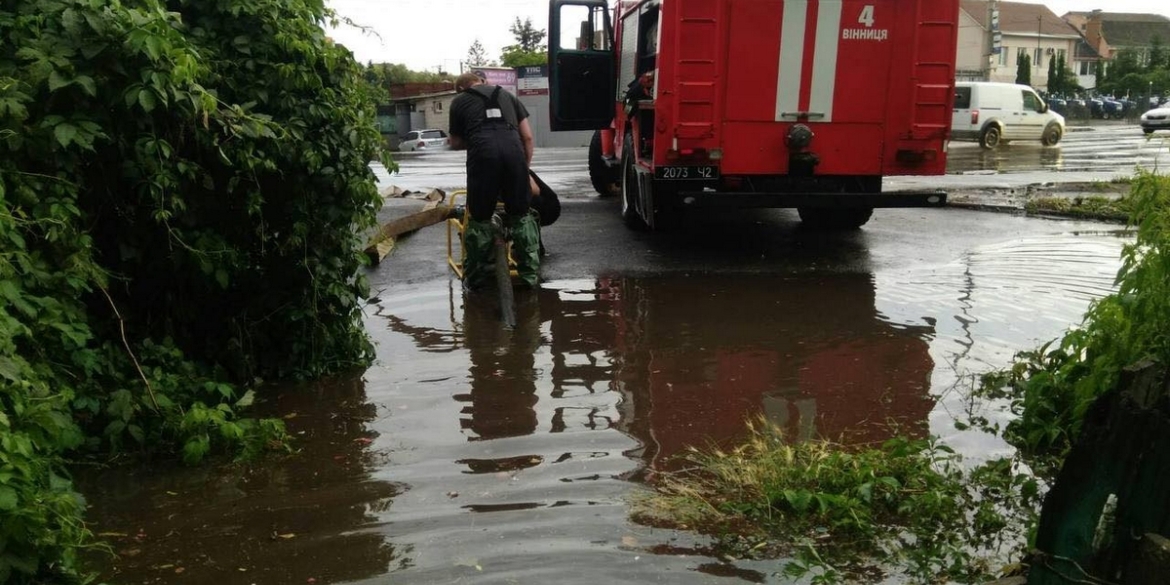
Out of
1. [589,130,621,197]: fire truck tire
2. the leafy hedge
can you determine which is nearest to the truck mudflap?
the leafy hedge

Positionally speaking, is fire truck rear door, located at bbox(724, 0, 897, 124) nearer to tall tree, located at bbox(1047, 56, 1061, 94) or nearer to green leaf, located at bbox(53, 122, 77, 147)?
green leaf, located at bbox(53, 122, 77, 147)

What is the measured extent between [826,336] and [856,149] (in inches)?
129

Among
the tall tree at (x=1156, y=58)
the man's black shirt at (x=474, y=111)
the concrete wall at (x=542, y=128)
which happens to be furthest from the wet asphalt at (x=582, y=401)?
the tall tree at (x=1156, y=58)

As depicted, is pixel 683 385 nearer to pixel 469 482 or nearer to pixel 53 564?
pixel 469 482

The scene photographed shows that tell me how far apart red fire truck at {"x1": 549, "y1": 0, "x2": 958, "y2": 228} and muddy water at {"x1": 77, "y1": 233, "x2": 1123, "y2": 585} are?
1.09m

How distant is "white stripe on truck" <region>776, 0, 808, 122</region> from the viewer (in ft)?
30.3

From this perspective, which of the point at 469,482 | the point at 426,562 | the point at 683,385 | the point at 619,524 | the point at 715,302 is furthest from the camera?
the point at 715,302

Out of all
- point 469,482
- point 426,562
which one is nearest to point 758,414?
point 469,482

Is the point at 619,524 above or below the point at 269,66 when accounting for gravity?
below

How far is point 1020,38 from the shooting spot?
7800 cm

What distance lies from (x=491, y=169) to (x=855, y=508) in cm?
479

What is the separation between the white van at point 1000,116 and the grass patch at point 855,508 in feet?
92.2

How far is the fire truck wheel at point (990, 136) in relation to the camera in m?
30.5

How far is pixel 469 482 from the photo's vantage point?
4.44 meters
